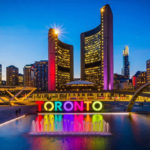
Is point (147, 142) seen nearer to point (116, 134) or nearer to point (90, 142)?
point (116, 134)

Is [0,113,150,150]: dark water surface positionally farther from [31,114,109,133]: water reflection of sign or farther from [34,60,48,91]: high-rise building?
[34,60,48,91]: high-rise building

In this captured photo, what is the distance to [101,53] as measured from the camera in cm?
10425

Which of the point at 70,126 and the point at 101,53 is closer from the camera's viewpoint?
the point at 70,126

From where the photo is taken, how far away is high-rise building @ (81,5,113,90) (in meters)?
99.6

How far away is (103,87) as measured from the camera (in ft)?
331

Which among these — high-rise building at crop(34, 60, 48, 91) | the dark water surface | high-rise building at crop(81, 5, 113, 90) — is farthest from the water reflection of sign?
high-rise building at crop(34, 60, 48, 91)

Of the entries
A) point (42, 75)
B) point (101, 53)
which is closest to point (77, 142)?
point (101, 53)

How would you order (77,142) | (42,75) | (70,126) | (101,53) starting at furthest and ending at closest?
(42,75) → (101,53) → (70,126) → (77,142)

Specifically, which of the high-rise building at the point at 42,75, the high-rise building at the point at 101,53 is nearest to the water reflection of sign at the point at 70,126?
the high-rise building at the point at 101,53

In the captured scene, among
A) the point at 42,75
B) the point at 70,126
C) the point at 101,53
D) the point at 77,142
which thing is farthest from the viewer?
the point at 42,75

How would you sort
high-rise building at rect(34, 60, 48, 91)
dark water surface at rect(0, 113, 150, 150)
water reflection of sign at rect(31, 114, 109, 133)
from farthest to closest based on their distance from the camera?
high-rise building at rect(34, 60, 48, 91)
water reflection of sign at rect(31, 114, 109, 133)
dark water surface at rect(0, 113, 150, 150)

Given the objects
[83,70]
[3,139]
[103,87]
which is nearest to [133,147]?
[3,139]

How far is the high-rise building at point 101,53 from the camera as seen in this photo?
99562 millimetres

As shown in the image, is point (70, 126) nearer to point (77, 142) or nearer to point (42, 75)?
point (77, 142)
